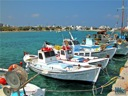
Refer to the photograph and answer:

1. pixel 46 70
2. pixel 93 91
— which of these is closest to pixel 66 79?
pixel 46 70

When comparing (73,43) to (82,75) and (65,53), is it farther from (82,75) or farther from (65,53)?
(82,75)

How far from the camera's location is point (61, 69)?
792 inches

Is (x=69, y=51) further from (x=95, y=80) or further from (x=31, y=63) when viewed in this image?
(x=95, y=80)

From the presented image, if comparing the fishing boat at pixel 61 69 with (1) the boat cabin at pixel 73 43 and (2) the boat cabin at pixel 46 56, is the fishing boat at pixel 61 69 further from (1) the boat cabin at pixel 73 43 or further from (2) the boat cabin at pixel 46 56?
(1) the boat cabin at pixel 73 43

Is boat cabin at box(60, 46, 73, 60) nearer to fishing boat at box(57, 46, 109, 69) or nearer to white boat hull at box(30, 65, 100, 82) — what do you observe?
fishing boat at box(57, 46, 109, 69)

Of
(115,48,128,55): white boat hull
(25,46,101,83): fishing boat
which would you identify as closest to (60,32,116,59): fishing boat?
(115,48,128,55): white boat hull

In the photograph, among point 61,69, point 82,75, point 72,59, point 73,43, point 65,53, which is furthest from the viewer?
point 73,43

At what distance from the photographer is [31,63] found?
24.4 metres

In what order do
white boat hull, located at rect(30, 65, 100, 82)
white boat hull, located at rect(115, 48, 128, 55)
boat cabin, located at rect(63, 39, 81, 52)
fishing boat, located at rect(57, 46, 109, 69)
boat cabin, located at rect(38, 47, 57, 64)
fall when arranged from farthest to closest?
white boat hull, located at rect(115, 48, 128, 55)
boat cabin, located at rect(63, 39, 81, 52)
fishing boat, located at rect(57, 46, 109, 69)
boat cabin, located at rect(38, 47, 57, 64)
white boat hull, located at rect(30, 65, 100, 82)

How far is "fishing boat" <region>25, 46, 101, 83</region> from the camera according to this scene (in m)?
19.6

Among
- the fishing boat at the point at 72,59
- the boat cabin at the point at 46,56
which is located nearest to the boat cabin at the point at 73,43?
the fishing boat at the point at 72,59

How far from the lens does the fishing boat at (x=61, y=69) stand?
1959 cm

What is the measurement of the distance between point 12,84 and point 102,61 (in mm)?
15172

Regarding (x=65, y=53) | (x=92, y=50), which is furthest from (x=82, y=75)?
(x=92, y=50)
